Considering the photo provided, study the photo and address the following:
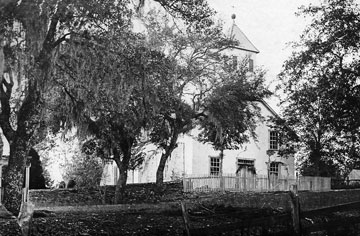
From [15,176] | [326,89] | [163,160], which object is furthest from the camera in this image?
[163,160]

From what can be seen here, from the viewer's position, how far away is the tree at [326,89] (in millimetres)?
7188

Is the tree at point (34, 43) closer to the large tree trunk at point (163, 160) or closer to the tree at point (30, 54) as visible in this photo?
the tree at point (30, 54)

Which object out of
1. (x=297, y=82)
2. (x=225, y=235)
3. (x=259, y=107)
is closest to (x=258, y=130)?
(x=259, y=107)

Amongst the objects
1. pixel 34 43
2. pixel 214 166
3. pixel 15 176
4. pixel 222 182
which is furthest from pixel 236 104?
pixel 34 43

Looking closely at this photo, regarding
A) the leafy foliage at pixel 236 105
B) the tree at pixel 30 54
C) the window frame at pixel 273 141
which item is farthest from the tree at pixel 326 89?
the tree at pixel 30 54

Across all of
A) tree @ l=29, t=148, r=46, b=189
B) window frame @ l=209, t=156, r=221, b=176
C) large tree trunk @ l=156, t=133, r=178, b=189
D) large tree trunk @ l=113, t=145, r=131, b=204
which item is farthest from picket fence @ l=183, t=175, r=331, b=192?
tree @ l=29, t=148, r=46, b=189

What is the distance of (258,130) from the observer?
10.9 meters

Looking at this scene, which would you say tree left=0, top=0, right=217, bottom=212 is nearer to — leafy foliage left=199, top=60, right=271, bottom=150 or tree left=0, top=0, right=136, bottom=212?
tree left=0, top=0, right=136, bottom=212

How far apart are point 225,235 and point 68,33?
249cm

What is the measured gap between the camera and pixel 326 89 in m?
7.38

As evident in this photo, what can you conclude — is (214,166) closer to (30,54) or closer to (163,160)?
(163,160)

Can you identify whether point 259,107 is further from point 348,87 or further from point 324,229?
point 324,229

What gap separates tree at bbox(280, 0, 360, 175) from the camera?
7188mm

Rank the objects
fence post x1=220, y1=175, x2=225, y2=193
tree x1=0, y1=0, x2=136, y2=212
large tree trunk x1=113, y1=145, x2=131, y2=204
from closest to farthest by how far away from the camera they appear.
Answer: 1. tree x1=0, y1=0, x2=136, y2=212
2. large tree trunk x1=113, y1=145, x2=131, y2=204
3. fence post x1=220, y1=175, x2=225, y2=193
